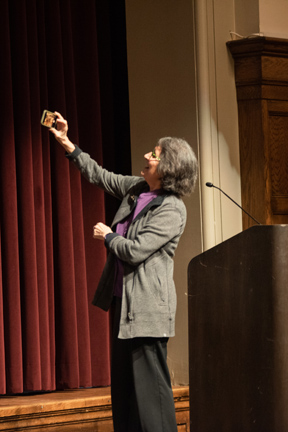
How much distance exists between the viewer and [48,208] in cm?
399

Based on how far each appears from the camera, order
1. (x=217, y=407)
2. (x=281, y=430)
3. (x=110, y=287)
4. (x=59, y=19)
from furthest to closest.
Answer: (x=59, y=19) → (x=110, y=287) → (x=217, y=407) → (x=281, y=430)

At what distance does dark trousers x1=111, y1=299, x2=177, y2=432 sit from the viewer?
2713 millimetres

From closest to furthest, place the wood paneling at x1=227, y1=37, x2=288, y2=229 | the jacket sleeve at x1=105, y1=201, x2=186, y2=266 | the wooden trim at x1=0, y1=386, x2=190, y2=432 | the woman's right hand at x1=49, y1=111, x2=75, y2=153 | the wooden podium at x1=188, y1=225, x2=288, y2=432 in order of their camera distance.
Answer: the wooden podium at x1=188, y1=225, x2=288, y2=432 → the jacket sleeve at x1=105, y1=201, x2=186, y2=266 → the woman's right hand at x1=49, y1=111, x2=75, y2=153 → the wooden trim at x1=0, y1=386, x2=190, y2=432 → the wood paneling at x1=227, y1=37, x2=288, y2=229

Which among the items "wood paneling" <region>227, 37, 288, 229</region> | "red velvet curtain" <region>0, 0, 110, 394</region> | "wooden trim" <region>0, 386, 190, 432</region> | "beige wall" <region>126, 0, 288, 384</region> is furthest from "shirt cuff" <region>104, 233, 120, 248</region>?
"wood paneling" <region>227, 37, 288, 229</region>

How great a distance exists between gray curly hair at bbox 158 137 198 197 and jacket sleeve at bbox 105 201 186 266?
0.08m

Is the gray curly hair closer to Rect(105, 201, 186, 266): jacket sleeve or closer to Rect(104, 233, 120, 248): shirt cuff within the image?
Rect(105, 201, 186, 266): jacket sleeve

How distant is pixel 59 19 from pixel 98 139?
0.71 m

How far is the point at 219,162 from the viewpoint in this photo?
409 centimetres

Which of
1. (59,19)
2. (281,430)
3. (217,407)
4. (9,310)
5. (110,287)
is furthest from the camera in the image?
(59,19)

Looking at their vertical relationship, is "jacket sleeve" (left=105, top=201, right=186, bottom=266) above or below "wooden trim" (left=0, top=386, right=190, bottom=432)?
above

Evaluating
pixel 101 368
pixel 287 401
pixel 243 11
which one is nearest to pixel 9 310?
pixel 101 368

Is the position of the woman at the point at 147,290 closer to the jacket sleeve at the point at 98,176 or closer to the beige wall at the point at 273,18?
the jacket sleeve at the point at 98,176

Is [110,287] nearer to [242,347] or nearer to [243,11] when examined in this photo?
[242,347]

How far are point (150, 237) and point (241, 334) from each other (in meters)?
0.50
